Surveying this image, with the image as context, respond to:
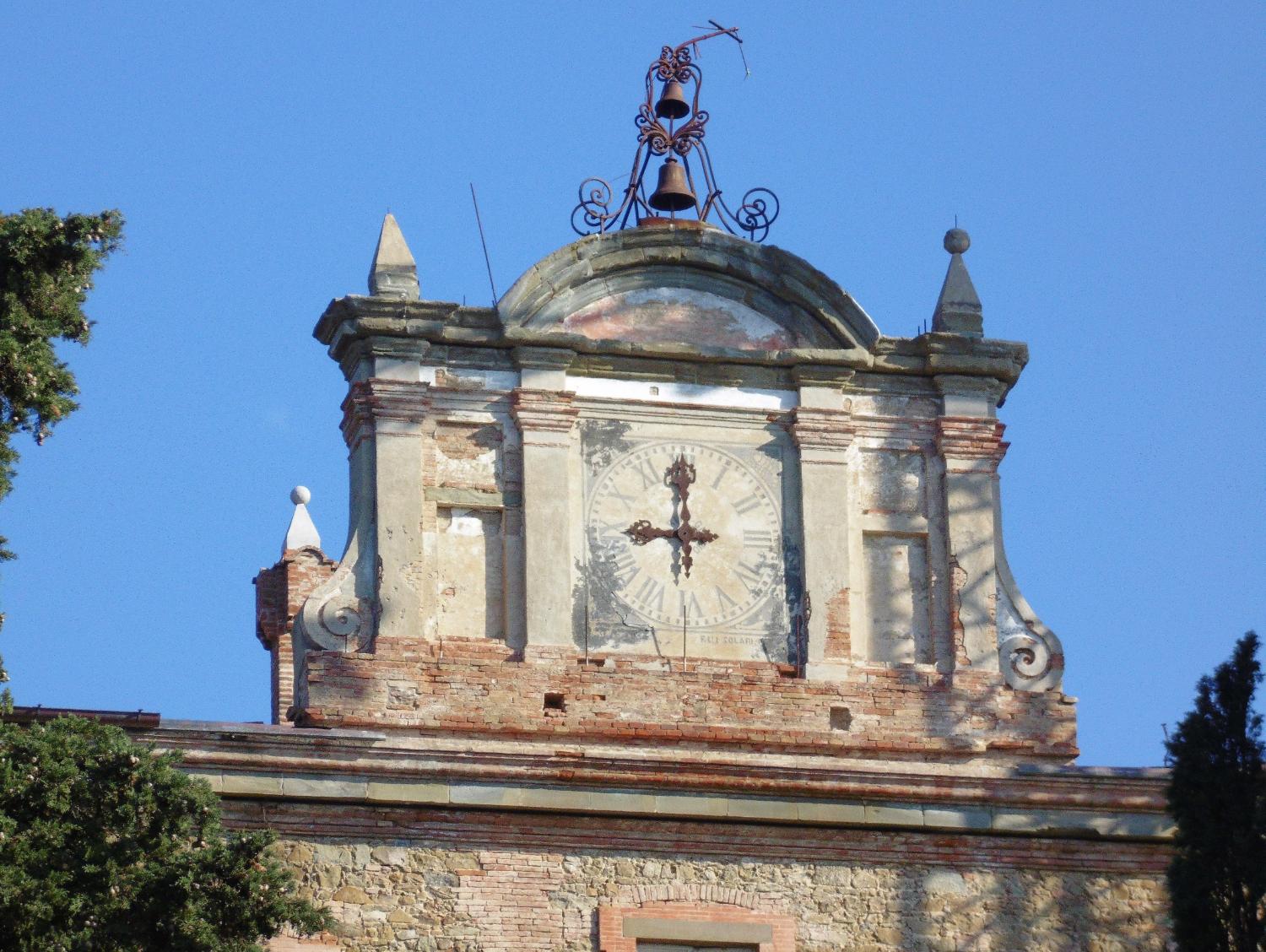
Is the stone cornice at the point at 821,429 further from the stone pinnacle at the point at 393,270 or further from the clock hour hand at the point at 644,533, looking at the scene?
the stone pinnacle at the point at 393,270

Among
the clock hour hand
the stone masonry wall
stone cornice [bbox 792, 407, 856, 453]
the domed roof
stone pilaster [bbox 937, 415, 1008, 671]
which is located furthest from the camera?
the domed roof

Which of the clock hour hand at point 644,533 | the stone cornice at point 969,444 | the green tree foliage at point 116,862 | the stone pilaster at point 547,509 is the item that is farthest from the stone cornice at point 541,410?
the green tree foliage at point 116,862

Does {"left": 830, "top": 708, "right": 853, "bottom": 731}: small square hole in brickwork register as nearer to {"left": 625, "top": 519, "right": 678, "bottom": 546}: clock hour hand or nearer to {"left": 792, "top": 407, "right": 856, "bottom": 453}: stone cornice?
{"left": 625, "top": 519, "right": 678, "bottom": 546}: clock hour hand

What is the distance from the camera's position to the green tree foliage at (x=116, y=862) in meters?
26.1

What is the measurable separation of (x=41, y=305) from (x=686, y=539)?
19.1ft

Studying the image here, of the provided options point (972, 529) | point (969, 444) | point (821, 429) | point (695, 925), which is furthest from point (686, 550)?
point (695, 925)

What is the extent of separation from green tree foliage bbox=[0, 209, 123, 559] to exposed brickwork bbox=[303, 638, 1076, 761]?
3.46m

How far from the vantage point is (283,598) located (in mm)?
34625

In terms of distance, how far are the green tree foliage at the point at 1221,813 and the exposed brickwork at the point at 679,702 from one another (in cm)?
253

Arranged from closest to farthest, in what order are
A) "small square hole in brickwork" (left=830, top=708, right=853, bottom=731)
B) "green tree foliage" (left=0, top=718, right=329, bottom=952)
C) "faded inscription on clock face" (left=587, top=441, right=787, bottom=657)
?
"green tree foliage" (left=0, top=718, right=329, bottom=952) → "small square hole in brickwork" (left=830, top=708, right=853, bottom=731) → "faded inscription on clock face" (left=587, top=441, right=787, bottom=657)

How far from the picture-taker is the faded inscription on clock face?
98.9 feet

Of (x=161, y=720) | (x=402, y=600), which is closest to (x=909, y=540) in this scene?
(x=402, y=600)

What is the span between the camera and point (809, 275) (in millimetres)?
31328

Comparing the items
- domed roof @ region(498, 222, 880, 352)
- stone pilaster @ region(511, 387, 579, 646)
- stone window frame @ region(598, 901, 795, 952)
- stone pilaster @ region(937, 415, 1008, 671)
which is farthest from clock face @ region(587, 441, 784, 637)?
stone window frame @ region(598, 901, 795, 952)
